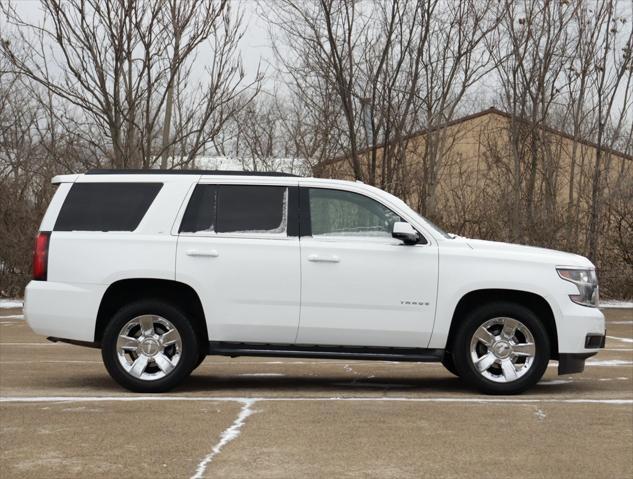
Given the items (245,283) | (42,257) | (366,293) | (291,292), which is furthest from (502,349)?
(42,257)

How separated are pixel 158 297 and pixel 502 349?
121 inches

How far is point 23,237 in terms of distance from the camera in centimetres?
2203

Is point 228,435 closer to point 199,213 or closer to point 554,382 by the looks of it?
point 199,213

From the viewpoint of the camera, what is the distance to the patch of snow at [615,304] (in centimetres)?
2283

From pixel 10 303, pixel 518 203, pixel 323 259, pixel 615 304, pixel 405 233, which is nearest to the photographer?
pixel 405 233

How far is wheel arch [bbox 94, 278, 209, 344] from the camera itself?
32.0ft

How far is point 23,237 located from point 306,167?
9630mm

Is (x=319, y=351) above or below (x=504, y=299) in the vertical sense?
below

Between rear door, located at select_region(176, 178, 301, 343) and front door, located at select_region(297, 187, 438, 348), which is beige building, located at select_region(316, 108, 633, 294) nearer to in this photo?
front door, located at select_region(297, 187, 438, 348)

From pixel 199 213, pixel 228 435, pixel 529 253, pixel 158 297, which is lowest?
pixel 228 435

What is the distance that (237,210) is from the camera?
32.0 ft

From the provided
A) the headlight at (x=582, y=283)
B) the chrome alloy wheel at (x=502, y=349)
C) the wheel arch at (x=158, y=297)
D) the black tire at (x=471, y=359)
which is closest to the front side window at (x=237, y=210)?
the wheel arch at (x=158, y=297)

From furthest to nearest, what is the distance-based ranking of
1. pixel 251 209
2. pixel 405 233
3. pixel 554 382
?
pixel 554 382 < pixel 251 209 < pixel 405 233

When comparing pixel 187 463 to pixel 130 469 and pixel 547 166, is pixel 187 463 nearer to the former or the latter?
pixel 130 469
